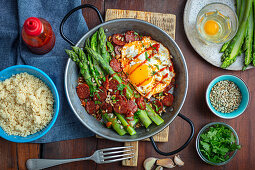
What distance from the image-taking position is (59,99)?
2.79 meters

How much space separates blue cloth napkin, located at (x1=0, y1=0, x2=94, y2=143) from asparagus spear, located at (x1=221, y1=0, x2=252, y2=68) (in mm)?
1824

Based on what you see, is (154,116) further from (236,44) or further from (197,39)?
(236,44)

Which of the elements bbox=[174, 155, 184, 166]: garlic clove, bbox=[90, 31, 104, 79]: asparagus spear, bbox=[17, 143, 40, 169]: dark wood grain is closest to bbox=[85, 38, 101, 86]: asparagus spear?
bbox=[90, 31, 104, 79]: asparagus spear

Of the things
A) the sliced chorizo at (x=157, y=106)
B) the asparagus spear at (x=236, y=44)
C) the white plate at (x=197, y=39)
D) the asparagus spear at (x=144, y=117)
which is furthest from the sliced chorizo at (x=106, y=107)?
the asparagus spear at (x=236, y=44)

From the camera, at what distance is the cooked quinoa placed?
2520mm

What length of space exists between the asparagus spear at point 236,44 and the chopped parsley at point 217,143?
2.76ft

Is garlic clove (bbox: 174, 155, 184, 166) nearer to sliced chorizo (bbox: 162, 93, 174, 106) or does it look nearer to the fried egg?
sliced chorizo (bbox: 162, 93, 174, 106)

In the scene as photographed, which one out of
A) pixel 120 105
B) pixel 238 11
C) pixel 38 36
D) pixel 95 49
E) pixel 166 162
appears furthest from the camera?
pixel 238 11

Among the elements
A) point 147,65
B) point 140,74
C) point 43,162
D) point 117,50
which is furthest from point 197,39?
point 43,162

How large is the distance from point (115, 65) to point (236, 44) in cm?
158

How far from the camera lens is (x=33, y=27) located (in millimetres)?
2361

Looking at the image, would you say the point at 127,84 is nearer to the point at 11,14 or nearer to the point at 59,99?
the point at 59,99

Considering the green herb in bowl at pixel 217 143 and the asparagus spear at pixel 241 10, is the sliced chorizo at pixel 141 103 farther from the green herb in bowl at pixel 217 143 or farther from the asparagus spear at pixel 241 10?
the asparagus spear at pixel 241 10

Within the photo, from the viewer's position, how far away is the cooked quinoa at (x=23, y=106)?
2.52m
